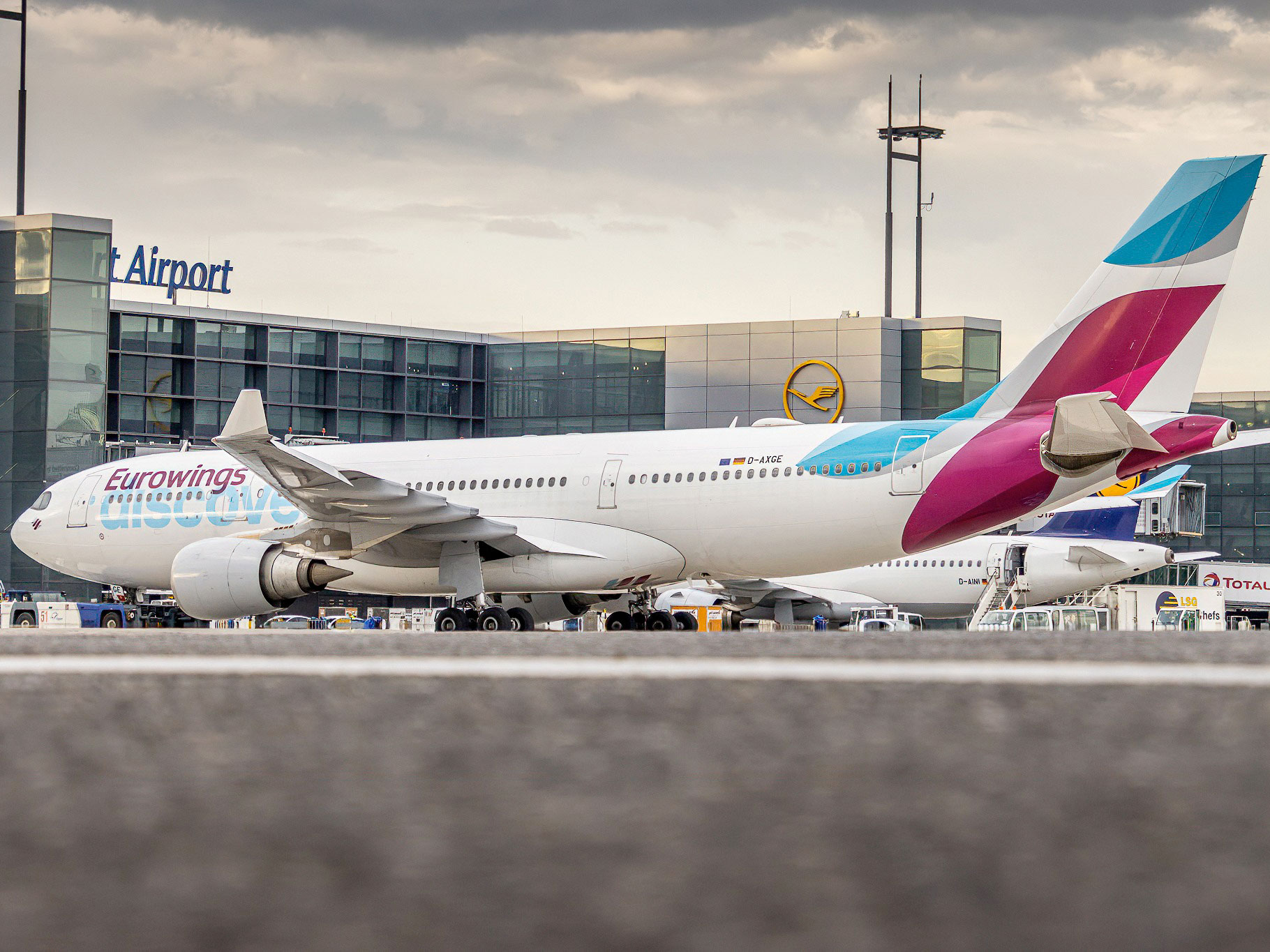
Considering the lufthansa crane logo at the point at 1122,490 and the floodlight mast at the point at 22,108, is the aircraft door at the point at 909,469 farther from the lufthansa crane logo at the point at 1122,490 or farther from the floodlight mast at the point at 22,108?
the floodlight mast at the point at 22,108

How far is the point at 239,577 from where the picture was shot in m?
→ 21.0

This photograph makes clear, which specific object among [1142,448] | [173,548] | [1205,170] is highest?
[1205,170]

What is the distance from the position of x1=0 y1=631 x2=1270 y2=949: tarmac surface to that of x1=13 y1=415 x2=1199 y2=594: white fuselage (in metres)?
18.5

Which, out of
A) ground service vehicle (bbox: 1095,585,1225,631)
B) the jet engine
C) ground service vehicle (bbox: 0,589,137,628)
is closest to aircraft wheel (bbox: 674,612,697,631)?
the jet engine

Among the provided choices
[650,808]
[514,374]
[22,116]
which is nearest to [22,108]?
[22,116]

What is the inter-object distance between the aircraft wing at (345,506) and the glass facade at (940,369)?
135 ft

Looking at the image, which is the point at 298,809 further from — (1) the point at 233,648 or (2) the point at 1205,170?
(2) the point at 1205,170

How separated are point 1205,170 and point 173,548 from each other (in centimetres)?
1726

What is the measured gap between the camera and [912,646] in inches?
55.3

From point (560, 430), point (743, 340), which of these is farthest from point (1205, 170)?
point (560, 430)

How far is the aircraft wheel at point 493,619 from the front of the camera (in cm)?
2067

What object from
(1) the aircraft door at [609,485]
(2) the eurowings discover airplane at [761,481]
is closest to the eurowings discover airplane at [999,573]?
(2) the eurowings discover airplane at [761,481]

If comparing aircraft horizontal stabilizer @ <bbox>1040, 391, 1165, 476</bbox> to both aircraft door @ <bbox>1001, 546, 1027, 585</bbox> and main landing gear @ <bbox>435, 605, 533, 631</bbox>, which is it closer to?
main landing gear @ <bbox>435, 605, 533, 631</bbox>

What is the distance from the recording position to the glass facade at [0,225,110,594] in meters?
45.8
